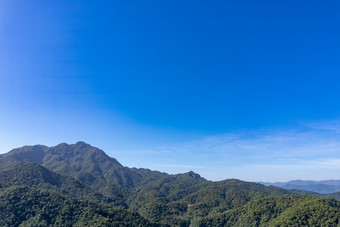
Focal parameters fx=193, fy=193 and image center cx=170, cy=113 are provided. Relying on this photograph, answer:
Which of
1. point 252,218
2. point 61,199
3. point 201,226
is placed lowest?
point 201,226

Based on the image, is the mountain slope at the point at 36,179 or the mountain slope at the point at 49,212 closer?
the mountain slope at the point at 49,212

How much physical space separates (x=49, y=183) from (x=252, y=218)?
180 m

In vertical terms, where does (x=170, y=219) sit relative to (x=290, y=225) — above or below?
below

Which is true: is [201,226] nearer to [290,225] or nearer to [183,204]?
[183,204]

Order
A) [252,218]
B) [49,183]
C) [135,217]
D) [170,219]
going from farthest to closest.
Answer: [49,183] → [170,219] → [252,218] → [135,217]

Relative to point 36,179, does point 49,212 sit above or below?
below

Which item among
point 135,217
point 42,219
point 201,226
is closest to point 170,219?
point 201,226

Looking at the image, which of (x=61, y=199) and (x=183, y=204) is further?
(x=183, y=204)

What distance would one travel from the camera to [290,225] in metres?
106

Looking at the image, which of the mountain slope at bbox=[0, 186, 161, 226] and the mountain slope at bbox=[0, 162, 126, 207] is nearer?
the mountain slope at bbox=[0, 186, 161, 226]

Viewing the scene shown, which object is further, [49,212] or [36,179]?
[36,179]

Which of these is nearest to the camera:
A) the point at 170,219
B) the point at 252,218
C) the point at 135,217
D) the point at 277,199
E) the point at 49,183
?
the point at 135,217

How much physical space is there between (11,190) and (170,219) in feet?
363

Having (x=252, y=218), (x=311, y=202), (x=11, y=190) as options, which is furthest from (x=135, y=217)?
(x=311, y=202)
